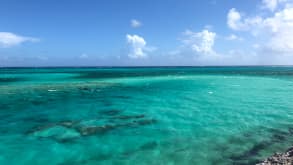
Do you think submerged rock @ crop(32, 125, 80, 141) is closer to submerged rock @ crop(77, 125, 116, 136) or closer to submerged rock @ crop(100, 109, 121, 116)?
submerged rock @ crop(77, 125, 116, 136)

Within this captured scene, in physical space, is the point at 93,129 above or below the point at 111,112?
below

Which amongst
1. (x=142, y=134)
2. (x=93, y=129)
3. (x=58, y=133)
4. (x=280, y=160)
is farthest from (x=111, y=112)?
(x=280, y=160)

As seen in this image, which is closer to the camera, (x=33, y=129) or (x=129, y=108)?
(x=33, y=129)

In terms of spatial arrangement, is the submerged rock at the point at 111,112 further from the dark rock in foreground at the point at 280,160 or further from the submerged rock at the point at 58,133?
the dark rock in foreground at the point at 280,160

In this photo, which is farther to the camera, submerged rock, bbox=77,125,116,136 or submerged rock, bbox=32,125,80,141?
submerged rock, bbox=77,125,116,136

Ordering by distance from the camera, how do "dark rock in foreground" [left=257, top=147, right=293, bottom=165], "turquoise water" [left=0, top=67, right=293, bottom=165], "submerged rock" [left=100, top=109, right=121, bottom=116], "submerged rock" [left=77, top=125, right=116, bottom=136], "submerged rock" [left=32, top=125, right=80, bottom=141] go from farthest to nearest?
"submerged rock" [left=100, top=109, right=121, bottom=116] < "submerged rock" [left=77, top=125, right=116, bottom=136] < "submerged rock" [left=32, top=125, right=80, bottom=141] < "turquoise water" [left=0, top=67, right=293, bottom=165] < "dark rock in foreground" [left=257, top=147, right=293, bottom=165]

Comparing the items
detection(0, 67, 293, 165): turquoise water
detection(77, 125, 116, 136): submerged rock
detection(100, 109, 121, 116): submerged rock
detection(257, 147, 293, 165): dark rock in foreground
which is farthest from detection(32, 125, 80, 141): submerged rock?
detection(257, 147, 293, 165): dark rock in foreground

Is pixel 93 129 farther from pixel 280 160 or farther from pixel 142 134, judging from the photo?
pixel 280 160

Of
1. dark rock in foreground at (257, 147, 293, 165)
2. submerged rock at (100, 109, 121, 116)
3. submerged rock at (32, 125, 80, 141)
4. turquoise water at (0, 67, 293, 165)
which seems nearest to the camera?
dark rock in foreground at (257, 147, 293, 165)

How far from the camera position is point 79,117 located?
657 inches

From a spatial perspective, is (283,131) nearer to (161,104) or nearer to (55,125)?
(161,104)

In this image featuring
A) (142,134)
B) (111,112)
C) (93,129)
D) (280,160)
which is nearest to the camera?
(280,160)

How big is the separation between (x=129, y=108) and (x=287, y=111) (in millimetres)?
12657

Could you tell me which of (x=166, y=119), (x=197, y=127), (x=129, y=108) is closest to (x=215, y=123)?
(x=197, y=127)
